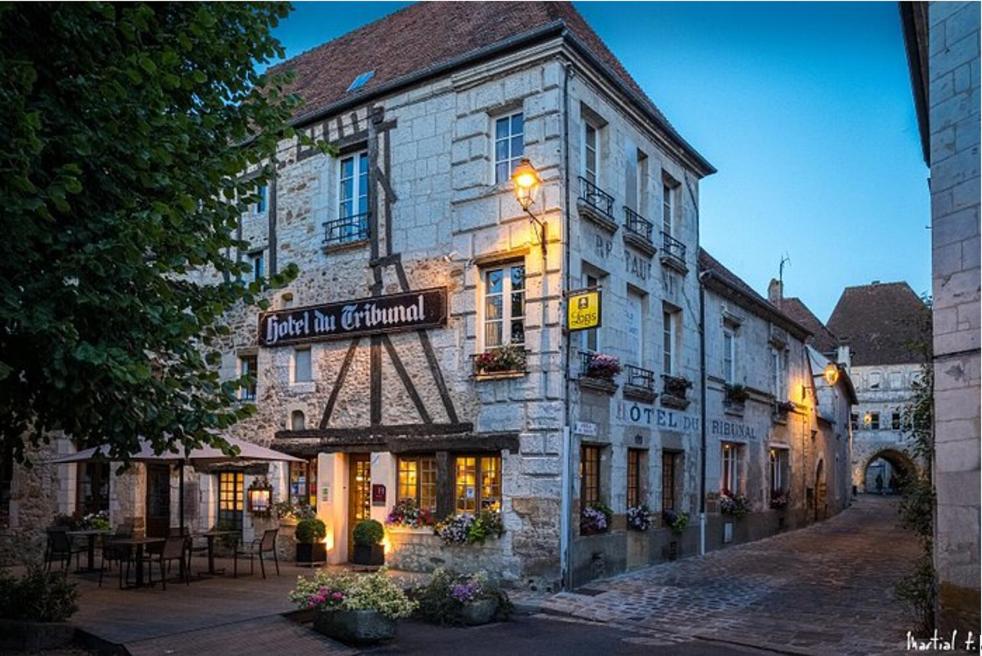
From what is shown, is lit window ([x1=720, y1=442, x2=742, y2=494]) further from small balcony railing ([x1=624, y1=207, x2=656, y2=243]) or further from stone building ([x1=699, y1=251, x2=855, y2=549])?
small balcony railing ([x1=624, y1=207, x2=656, y2=243])

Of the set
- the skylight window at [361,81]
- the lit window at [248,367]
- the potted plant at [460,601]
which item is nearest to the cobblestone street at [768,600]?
the potted plant at [460,601]

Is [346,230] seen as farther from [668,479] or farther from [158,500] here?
[668,479]

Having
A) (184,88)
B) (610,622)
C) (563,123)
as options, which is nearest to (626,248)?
(563,123)

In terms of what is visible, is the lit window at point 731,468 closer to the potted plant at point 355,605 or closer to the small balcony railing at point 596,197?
the small balcony railing at point 596,197

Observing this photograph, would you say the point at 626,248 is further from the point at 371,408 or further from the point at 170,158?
the point at 170,158

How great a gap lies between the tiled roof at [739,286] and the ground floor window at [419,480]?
697 cm

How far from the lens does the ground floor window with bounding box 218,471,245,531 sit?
1509 cm

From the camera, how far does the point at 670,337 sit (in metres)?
15.7

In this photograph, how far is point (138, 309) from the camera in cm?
600

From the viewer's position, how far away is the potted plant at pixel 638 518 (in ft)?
44.2

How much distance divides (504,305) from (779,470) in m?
12.1

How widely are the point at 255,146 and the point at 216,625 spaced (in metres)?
4.78

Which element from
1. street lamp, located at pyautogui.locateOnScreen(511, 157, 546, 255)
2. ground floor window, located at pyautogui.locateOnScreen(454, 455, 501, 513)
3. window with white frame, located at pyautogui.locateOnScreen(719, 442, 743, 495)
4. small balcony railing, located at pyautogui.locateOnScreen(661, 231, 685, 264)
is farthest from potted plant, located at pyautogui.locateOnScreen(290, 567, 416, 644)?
window with white frame, located at pyautogui.locateOnScreen(719, 442, 743, 495)

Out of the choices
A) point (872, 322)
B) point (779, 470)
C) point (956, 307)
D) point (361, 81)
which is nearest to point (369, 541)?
point (361, 81)
